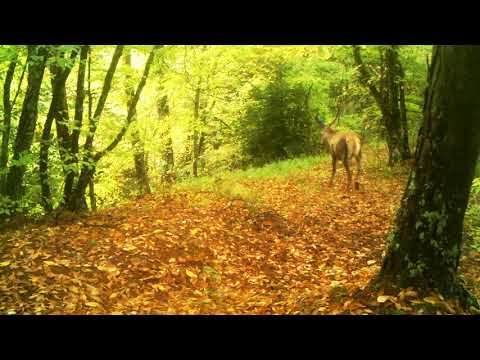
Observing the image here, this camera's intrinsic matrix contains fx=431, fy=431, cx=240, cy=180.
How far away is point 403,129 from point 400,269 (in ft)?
38.6

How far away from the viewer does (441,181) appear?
4637mm

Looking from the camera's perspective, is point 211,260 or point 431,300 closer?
point 431,300

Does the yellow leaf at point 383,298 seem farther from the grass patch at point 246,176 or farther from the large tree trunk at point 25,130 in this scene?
the grass patch at point 246,176

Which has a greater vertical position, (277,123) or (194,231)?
(277,123)

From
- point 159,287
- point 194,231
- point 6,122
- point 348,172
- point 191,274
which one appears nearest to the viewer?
point 159,287

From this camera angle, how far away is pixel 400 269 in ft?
16.1

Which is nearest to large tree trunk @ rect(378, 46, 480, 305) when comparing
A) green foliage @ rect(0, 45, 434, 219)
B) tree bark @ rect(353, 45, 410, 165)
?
green foliage @ rect(0, 45, 434, 219)

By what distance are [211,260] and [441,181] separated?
5.09m

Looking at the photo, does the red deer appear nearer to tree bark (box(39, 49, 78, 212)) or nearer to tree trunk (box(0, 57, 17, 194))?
tree bark (box(39, 49, 78, 212))

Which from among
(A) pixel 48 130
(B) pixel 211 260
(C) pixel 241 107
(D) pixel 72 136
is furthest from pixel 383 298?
(C) pixel 241 107

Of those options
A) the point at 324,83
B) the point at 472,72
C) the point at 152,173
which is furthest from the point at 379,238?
the point at 152,173

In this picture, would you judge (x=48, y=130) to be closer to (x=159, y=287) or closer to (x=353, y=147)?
(x=159, y=287)

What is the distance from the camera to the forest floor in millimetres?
Answer: 6160

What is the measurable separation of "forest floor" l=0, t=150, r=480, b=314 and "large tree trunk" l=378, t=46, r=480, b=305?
0.32m
